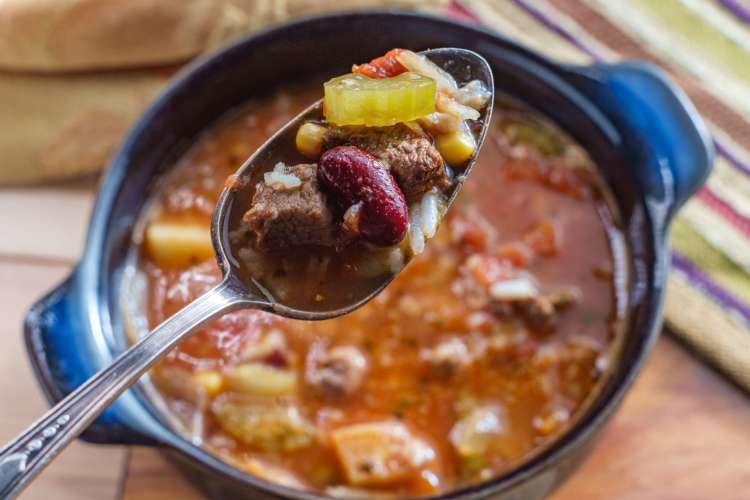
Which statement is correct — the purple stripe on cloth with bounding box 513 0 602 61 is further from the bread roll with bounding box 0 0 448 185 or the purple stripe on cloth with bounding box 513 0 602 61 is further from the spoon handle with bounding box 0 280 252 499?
the spoon handle with bounding box 0 280 252 499

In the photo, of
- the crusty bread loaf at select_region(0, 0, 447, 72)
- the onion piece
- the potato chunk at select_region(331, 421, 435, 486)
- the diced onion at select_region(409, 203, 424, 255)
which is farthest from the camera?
the crusty bread loaf at select_region(0, 0, 447, 72)

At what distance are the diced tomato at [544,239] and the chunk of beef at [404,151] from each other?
0.82 meters

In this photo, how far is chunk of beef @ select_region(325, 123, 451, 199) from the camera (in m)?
1.65

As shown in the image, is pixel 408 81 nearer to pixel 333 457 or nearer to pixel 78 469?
pixel 333 457

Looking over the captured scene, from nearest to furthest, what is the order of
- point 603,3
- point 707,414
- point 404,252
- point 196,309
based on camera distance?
1. point 196,309
2. point 404,252
3. point 707,414
4. point 603,3

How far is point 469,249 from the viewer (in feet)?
8.20

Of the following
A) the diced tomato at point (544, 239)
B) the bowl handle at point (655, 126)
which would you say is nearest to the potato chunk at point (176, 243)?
the diced tomato at point (544, 239)

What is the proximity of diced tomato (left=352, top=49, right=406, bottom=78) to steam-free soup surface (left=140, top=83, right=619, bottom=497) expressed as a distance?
2.50ft

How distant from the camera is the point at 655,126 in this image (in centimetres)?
237

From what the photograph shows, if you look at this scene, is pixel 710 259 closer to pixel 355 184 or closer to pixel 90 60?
pixel 355 184

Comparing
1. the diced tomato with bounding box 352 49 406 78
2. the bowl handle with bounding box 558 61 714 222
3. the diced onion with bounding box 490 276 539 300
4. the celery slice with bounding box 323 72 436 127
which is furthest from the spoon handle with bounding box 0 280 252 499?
the bowl handle with bounding box 558 61 714 222

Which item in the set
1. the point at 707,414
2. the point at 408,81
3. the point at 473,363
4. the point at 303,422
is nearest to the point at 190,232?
the point at 303,422

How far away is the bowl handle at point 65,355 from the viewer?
1.94m

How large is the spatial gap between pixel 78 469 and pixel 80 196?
85 cm
